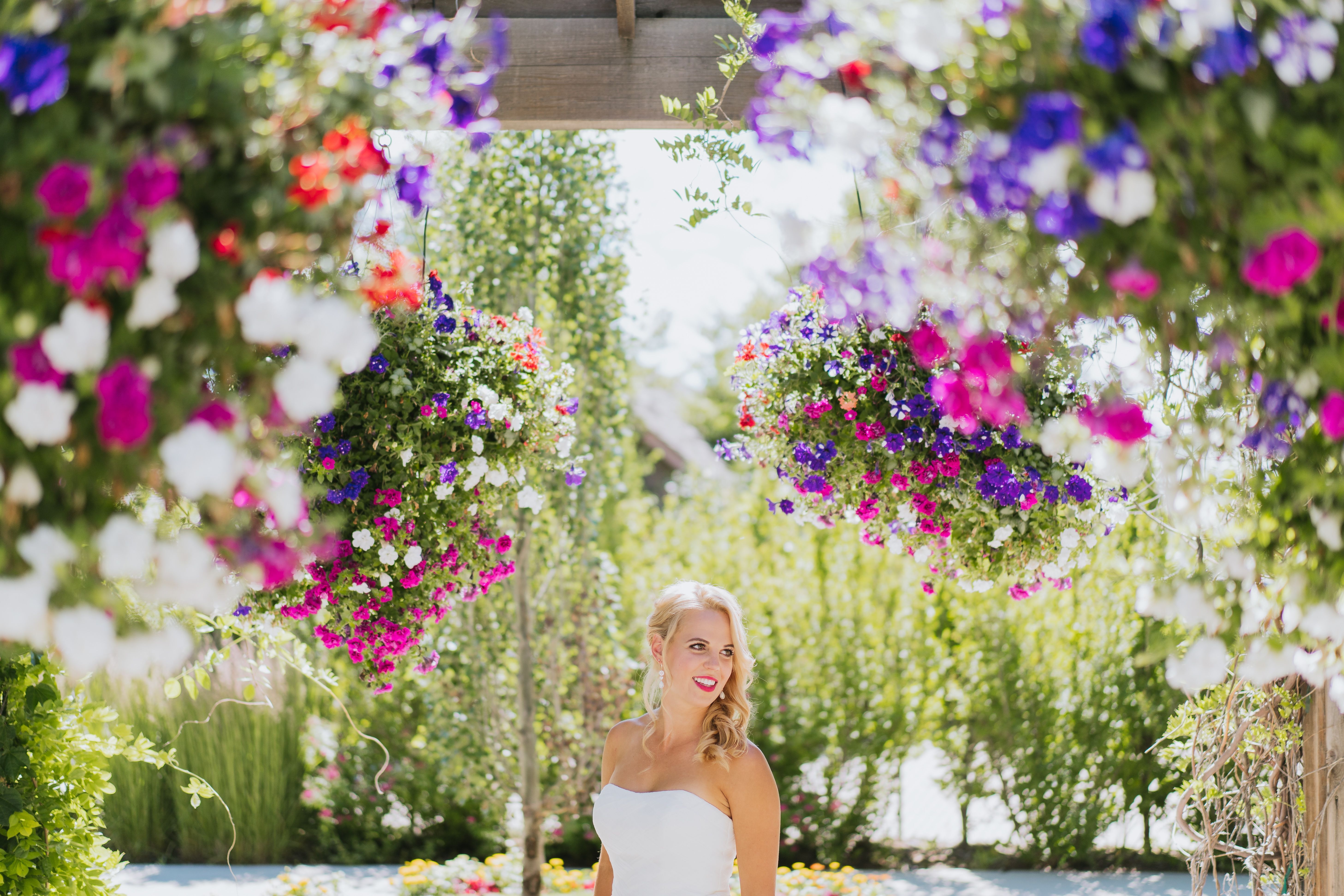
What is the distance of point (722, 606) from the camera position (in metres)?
2.46

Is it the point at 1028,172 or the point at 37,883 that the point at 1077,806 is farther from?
the point at 1028,172

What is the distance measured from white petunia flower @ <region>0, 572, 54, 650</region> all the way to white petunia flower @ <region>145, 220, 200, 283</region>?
27 centimetres

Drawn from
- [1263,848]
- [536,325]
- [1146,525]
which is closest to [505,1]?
[536,325]

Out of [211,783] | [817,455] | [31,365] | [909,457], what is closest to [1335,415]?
[31,365]

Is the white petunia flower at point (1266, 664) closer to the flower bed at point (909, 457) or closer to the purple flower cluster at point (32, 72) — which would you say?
the flower bed at point (909, 457)

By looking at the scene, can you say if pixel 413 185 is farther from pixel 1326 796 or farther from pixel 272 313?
pixel 1326 796

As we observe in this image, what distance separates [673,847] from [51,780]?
4.74 feet

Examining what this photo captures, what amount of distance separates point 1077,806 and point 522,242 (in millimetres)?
3857

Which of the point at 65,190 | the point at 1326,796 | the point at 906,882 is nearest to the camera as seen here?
the point at 65,190

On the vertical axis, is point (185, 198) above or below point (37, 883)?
above

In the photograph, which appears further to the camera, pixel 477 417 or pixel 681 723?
pixel 681 723

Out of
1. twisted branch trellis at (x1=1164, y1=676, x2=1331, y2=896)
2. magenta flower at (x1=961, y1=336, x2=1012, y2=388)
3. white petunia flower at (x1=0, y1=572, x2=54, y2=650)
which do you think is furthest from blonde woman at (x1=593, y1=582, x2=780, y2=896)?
white petunia flower at (x1=0, y1=572, x2=54, y2=650)

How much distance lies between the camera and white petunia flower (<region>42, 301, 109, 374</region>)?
79 centimetres

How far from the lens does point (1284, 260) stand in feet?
2.75
